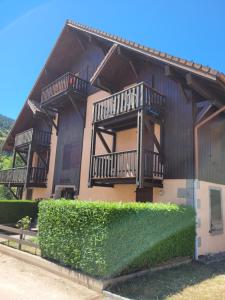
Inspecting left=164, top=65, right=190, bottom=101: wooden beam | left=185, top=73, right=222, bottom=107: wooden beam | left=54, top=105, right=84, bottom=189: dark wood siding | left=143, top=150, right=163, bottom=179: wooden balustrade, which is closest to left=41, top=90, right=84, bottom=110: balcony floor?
left=54, top=105, right=84, bottom=189: dark wood siding

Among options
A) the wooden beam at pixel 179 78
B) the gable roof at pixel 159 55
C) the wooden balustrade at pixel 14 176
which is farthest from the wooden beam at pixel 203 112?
the wooden balustrade at pixel 14 176

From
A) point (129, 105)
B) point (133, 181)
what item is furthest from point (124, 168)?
point (129, 105)

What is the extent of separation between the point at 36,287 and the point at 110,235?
81.1 inches

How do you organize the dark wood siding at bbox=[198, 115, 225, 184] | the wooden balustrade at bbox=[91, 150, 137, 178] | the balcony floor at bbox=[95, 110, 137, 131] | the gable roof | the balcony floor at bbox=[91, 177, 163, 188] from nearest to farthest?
the gable roof
the balcony floor at bbox=[91, 177, 163, 188]
the dark wood siding at bbox=[198, 115, 225, 184]
the wooden balustrade at bbox=[91, 150, 137, 178]
the balcony floor at bbox=[95, 110, 137, 131]

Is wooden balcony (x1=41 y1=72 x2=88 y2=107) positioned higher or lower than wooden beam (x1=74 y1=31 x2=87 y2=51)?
lower

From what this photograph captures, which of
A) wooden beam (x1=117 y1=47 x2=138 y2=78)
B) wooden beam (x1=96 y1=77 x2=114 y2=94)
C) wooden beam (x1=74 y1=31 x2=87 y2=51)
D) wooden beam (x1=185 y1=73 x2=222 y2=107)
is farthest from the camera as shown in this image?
wooden beam (x1=74 y1=31 x2=87 y2=51)

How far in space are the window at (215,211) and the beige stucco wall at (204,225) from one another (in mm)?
242

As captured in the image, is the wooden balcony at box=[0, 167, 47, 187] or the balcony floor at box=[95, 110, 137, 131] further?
the wooden balcony at box=[0, 167, 47, 187]

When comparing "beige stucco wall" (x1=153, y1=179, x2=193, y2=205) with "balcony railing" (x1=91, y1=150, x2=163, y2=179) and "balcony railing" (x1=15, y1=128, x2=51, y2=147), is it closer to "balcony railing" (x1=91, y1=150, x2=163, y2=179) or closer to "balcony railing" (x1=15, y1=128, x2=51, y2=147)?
"balcony railing" (x1=91, y1=150, x2=163, y2=179)

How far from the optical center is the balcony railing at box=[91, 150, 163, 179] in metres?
10.2

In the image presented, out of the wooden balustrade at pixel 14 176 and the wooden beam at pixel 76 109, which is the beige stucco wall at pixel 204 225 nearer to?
the wooden beam at pixel 76 109

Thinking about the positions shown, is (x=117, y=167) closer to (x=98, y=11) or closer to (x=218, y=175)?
(x=218, y=175)

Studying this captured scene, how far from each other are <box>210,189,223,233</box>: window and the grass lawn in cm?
260

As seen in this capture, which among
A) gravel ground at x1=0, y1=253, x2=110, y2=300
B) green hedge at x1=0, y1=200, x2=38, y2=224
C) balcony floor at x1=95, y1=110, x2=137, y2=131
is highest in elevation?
balcony floor at x1=95, y1=110, x2=137, y2=131
